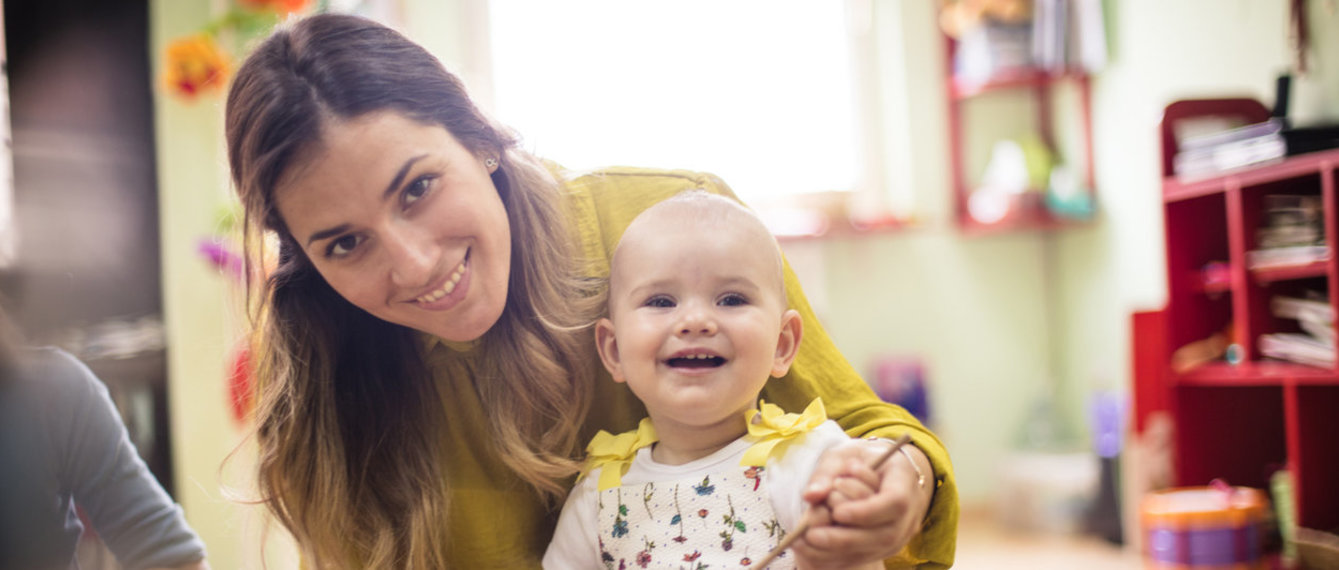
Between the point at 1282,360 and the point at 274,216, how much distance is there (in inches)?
88.9

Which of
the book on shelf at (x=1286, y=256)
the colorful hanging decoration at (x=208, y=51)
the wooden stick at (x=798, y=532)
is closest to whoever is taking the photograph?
the wooden stick at (x=798, y=532)

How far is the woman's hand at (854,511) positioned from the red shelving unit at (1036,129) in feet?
9.25

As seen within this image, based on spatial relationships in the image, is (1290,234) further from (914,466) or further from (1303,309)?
(914,466)

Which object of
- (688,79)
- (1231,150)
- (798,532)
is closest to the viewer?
(798,532)

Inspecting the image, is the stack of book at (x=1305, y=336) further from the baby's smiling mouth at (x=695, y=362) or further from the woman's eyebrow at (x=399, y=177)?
the woman's eyebrow at (x=399, y=177)

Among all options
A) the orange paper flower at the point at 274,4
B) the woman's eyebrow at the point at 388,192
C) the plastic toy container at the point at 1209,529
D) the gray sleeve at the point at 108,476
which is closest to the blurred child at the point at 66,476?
the gray sleeve at the point at 108,476

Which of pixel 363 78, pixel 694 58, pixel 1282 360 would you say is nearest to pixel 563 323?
pixel 363 78

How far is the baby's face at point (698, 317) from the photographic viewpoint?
2.37ft

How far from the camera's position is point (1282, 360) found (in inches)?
89.7

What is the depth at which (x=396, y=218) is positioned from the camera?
0.76 m

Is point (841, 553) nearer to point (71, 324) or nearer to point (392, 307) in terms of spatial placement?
point (392, 307)

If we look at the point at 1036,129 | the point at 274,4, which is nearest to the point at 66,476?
the point at 274,4

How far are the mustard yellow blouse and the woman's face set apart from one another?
0.10 m

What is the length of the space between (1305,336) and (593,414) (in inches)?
80.2
